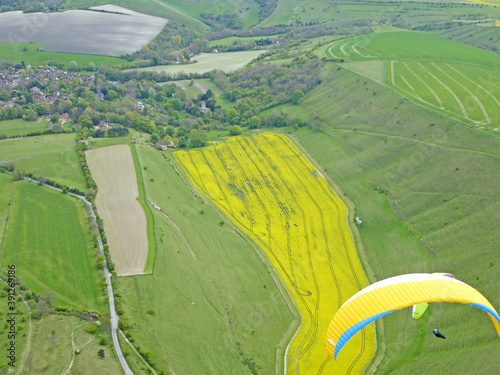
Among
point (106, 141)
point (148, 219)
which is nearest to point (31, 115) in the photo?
point (106, 141)

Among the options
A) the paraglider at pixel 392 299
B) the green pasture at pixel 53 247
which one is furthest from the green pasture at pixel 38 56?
the paraglider at pixel 392 299

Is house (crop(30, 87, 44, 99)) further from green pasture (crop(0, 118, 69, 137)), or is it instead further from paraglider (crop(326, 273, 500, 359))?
paraglider (crop(326, 273, 500, 359))

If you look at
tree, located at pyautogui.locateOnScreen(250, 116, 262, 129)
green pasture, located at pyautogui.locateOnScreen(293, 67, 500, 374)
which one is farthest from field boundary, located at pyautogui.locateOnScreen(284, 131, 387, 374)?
tree, located at pyautogui.locateOnScreen(250, 116, 262, 129)

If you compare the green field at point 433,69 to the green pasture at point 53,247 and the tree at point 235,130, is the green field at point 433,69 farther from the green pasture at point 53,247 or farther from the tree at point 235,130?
the green pasture at point 53,247

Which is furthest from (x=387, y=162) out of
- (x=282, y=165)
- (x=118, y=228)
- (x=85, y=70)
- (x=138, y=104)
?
(x=85, y=70)

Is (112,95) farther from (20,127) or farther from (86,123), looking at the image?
(20,127)

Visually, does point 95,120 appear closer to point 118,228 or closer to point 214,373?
point 118,228
